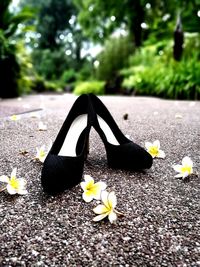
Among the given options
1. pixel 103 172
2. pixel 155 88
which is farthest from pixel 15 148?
pixel 155 88

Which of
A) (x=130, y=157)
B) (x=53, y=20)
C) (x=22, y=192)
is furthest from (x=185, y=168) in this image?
(x=53, y=20)

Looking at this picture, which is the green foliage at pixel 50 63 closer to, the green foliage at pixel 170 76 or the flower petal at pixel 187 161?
the green foliage at pixel 170 76

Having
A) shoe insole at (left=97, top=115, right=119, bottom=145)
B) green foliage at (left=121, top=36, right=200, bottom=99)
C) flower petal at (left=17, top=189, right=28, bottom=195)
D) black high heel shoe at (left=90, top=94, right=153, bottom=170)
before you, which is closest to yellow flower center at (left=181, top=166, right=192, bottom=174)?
black high heel shoe at (left=90, top=94, right=153, bottom=170)

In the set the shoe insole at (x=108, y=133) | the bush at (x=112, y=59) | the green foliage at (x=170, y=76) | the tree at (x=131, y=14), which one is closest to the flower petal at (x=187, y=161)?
the shoe insole at (x=108, y=133)

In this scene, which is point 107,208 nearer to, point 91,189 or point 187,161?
point 91,189

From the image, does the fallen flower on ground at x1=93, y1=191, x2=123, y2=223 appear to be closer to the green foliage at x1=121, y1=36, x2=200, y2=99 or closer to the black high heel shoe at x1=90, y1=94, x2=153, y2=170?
the black high heel shoe at x1=90, y1=94, x2=153, y2=170
